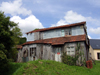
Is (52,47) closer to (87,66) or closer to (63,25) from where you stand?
(63,25)

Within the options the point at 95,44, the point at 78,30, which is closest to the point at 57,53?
the point at 78,30

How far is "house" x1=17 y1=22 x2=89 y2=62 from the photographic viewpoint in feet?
49.9

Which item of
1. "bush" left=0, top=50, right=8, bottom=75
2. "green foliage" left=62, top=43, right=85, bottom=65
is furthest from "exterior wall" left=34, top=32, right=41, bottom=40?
"bush" left=0, top=50, right=8, bottom=75

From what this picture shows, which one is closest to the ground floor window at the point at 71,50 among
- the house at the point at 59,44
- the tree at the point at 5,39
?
the house at the point at 59,44

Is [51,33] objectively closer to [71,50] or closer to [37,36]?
[37,36]

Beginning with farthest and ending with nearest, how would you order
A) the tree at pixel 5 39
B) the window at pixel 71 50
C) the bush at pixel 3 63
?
the window at pixel 71 50 → the tree at pixel 5 39 → the bush at pixel 3 63

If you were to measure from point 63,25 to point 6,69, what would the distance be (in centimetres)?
1119

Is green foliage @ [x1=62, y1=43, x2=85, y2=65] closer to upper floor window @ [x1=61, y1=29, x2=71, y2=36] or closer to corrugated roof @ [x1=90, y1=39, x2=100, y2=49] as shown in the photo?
upper floor window @ [x1=61, y1=29, x2=71, y2=36]

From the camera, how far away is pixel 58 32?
57.8 feet

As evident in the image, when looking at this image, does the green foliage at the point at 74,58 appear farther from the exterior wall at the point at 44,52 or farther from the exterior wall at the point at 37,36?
the exterior wall at the point at 37,36

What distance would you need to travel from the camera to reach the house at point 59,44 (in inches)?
598

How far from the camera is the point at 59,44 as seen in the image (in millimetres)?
15734

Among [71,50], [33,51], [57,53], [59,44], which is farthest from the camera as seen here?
[33,51]

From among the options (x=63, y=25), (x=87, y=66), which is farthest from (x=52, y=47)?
(x=87, y=66)
